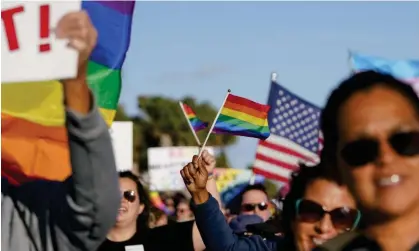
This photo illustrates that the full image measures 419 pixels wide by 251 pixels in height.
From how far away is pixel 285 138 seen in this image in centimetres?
1267

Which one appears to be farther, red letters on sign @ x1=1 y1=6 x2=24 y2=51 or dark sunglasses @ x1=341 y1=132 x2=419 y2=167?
red letters on sign @ x1=1 y1=6 x2=24 y2=51

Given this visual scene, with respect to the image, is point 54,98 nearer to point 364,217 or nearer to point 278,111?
point 364,217

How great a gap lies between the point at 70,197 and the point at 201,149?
400cm

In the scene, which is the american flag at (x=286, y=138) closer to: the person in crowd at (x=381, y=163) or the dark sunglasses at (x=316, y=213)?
the dark sunglasses at (x=316, y=213)

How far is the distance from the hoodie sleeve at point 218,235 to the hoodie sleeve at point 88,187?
2.61m

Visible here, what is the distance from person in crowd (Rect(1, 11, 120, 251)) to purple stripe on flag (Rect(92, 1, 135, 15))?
137cm

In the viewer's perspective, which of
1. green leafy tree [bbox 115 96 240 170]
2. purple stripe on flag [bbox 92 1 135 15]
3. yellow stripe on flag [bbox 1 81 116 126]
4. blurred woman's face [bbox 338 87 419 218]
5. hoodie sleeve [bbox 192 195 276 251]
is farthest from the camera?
green leafy tree [bbox 115 96 240 170]

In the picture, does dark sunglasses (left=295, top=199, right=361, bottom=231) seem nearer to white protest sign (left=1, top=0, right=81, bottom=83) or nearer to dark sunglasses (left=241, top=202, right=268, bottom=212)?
white protest sign (left=1, top=0, right=81, bottom=83)

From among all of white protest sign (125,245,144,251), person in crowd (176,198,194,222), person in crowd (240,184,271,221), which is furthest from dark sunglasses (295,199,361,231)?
person in crowd (176,198,194,222)

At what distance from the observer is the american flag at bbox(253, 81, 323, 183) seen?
41.4 feet

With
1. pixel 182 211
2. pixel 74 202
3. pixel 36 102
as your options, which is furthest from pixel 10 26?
pixel 182 211

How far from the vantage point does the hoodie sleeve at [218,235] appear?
18.6 ft

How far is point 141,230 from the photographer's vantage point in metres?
7.30

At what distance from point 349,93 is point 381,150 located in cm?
20
